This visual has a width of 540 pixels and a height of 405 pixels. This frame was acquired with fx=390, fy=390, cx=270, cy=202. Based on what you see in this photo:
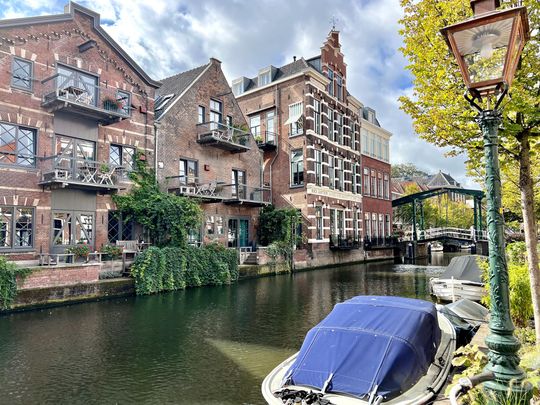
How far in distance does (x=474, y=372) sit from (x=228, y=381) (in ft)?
15.0

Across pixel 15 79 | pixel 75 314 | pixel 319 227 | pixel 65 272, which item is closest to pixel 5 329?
pixel 75 314

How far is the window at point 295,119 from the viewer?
31.5m

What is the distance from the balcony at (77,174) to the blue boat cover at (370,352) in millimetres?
14950

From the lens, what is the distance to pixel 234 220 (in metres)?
28.0

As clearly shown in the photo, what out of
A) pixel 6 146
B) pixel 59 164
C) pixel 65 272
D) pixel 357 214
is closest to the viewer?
pixel 65 272

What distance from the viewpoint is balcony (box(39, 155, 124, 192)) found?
17297 mm

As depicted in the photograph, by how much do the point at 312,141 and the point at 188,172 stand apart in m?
11.2

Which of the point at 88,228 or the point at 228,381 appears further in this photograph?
the point at 88,228

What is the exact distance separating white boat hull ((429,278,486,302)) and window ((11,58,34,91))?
1986cm

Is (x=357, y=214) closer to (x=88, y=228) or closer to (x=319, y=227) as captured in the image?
(x=319, y=227)

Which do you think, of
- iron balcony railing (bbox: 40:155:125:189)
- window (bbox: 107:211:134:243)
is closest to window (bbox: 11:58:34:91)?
iron balcony railing (bbox: 40:155:125:189)

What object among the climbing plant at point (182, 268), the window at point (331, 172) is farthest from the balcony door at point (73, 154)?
the window at point (331, 172)

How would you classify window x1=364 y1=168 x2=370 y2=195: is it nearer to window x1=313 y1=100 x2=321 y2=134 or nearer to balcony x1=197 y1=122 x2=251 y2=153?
window x1=313 y1=100 x2=321 y2=134

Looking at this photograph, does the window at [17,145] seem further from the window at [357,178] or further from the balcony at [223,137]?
the window at [357,178]
